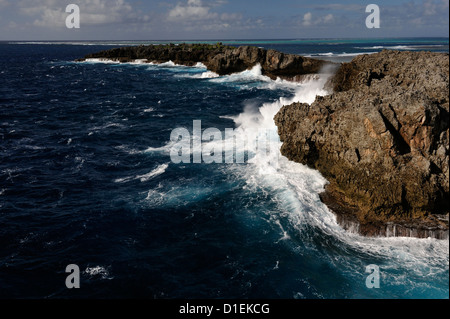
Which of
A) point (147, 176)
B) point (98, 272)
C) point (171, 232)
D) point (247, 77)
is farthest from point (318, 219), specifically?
point (247, 77)

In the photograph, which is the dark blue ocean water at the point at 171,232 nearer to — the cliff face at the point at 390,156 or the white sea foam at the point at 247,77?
the cliff face at the point at 390,156

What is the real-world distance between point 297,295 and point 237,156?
20.6 m

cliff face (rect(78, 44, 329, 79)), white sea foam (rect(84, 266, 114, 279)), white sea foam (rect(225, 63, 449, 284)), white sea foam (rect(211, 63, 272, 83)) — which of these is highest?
cliff face (rect(78, 44, 329, 79))

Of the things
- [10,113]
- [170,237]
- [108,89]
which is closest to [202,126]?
[170,237]

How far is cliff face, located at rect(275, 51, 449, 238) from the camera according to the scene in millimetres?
21859

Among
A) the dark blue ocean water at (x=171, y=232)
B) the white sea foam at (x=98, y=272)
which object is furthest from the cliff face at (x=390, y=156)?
the white sea foam at (x=98, y=272)

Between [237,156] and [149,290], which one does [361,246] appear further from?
[237,156]

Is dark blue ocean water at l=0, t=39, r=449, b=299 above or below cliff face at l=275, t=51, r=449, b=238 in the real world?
below

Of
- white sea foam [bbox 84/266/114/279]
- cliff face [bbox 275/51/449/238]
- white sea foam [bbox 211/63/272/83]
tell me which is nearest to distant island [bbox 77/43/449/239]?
cliff face [bbox 275/51/449/238]

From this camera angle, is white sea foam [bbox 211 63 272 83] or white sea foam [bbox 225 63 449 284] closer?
white sea foam [bbox 225 63 449 284]

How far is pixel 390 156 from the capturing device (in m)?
22.8

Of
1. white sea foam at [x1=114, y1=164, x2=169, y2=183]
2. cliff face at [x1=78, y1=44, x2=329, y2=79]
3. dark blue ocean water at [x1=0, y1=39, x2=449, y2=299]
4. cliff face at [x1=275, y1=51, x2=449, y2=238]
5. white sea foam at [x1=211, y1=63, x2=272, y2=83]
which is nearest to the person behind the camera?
dark blue ocean water at [x1=0, y1=39, x2=449, y2=299]

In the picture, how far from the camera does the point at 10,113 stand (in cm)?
5625

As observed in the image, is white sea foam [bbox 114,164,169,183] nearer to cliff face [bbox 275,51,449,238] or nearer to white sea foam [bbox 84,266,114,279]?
white sea foam [bbox 84,266,114,279]
